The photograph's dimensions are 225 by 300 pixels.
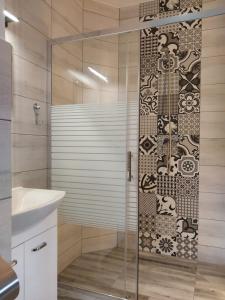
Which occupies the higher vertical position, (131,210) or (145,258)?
(131,210)

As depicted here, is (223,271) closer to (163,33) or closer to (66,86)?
(66,86)

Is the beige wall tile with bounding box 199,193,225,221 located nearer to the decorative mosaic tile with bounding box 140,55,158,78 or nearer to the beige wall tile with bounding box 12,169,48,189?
the decorative mosaic tile with bounding box 140,55,158,78

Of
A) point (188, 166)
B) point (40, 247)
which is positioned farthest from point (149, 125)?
point (40, 247)

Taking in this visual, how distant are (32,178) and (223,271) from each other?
193 centimetres

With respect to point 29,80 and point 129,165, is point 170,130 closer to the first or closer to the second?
point 129,165

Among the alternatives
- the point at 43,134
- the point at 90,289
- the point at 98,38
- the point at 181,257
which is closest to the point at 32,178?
the point at 43,134

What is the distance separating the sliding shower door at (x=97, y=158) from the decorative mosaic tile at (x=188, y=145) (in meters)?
0.85

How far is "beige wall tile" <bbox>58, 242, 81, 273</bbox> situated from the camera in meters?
2.26

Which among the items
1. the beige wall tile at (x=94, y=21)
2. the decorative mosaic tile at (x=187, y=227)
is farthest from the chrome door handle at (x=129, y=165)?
the beige wall tile at (x=94, y=21)

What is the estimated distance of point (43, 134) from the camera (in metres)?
2.13

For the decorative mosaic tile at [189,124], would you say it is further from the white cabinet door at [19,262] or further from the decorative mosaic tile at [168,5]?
the white cabinet door at [19,262]

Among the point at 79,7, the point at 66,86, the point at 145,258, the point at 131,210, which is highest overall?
the point at 79,7

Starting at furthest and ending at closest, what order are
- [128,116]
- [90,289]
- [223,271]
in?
[223,271]
[90,289]
[128,116]

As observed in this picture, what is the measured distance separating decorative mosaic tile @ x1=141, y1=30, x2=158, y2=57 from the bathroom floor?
1925 millimetres
